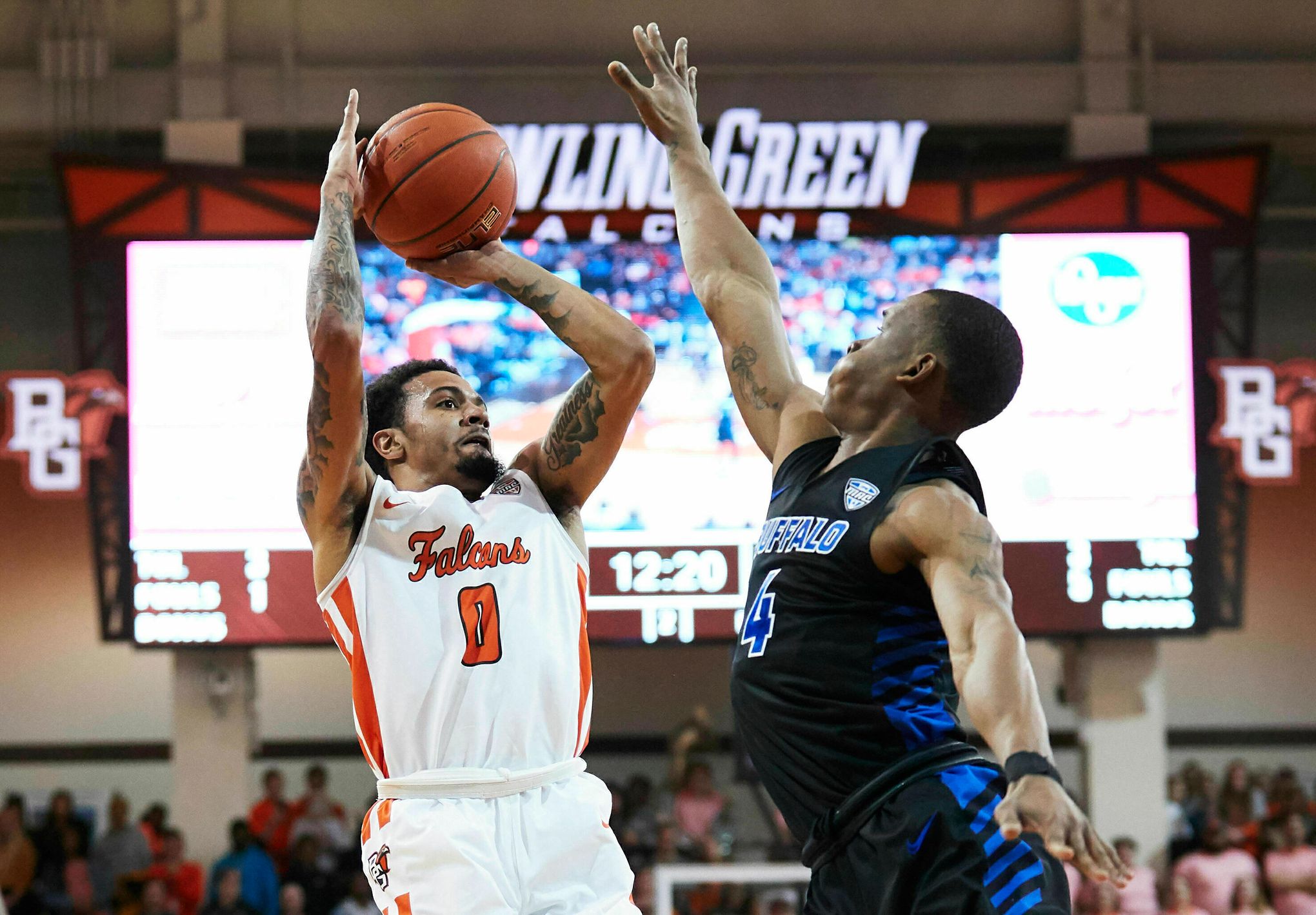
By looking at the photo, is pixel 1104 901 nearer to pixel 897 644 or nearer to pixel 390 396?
pixel 390 396

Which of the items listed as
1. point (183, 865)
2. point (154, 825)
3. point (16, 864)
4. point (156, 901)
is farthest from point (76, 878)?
point (156, 901)

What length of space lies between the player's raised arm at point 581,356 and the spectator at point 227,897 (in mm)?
6873

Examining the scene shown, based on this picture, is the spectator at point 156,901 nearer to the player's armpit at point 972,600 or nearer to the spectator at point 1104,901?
the spectator at point 1104,901

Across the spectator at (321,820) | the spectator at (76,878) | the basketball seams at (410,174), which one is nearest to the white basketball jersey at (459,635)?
the basketball seams at (410,174)

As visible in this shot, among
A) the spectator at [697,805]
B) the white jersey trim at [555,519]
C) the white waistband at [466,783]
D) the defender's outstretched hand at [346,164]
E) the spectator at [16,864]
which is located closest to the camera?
the white waistband at [466,783]

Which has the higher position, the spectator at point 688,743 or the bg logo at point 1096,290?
the bg logo at point 1096,290

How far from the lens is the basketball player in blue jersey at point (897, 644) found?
2631 mm

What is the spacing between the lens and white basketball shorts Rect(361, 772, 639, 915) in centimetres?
314

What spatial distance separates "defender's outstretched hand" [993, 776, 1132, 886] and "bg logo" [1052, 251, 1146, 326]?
311 inches

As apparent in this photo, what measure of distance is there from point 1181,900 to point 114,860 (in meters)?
7.41

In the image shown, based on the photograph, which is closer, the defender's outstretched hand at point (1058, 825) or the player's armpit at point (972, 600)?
the defender's outstretched hand at point (1058, 825)

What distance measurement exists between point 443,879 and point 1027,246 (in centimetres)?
756

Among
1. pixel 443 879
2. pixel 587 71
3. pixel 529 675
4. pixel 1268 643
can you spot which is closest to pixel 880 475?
pixel 529 675

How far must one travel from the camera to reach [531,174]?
9.98 m
